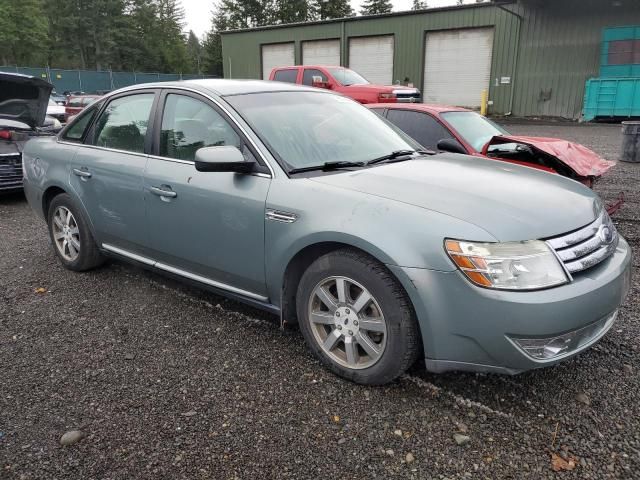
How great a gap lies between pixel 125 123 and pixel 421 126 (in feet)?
11.4

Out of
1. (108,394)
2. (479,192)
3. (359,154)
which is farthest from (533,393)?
(108,394)

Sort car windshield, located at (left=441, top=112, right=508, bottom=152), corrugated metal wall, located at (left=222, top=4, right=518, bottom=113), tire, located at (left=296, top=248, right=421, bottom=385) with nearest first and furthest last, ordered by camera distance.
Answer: tire, located at (left=296, top=248, right=421, bottom=385)
car windshield, located at (left=441, top=112, right=508, bottom=152)
corrugated metal wall, located at (left=222, top=4, right=518, bottom=113)

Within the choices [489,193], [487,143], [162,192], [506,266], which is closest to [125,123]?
[162,192]

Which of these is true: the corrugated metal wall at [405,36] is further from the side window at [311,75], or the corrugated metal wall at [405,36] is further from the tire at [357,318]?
the tire at [357,318]

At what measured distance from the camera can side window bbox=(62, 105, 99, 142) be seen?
170 inches

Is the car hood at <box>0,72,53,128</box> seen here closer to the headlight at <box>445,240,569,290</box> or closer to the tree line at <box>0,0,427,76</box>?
the headlight at <box>445,240,569,290</box>

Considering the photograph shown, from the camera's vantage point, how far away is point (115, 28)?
66438 mm

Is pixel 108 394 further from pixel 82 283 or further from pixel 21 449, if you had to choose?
pixel 82 283

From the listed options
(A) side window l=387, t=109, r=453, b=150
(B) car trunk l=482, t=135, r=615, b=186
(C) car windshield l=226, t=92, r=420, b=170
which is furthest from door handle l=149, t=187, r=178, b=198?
(B) car trunk l=482, t=135, r=615, b=186

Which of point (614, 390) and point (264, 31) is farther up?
point (264, 31)

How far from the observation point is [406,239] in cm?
242

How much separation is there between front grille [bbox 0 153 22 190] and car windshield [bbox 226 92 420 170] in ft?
17.4

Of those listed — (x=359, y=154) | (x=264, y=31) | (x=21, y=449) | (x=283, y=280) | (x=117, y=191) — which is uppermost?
(x=264, y=31)

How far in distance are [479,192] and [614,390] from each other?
4.14 ft
